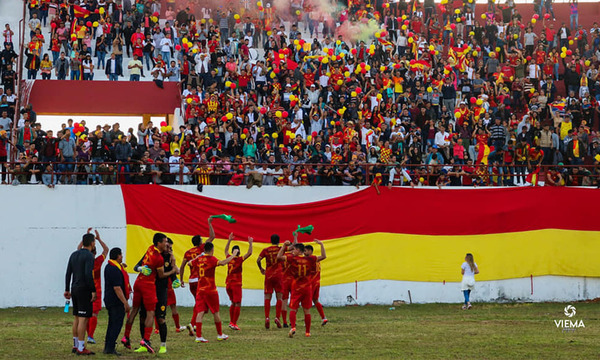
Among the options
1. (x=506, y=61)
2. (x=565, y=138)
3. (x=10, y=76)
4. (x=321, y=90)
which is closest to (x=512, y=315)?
→ (x=565, y=138)

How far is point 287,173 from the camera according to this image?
84.3 ft

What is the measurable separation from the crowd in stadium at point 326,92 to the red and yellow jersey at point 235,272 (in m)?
5.87

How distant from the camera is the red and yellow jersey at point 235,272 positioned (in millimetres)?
18547

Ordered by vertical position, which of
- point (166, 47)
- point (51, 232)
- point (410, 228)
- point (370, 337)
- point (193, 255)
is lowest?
point (370, 337)

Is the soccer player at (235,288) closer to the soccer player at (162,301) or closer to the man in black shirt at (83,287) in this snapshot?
the soccer player at (162,301)

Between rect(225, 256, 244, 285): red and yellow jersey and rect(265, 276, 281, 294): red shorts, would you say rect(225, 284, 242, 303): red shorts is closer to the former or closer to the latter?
rect(225, 256, 244, 285): red and yellow jersey

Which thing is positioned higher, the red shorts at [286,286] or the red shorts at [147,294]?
the red shorts at [147,294]

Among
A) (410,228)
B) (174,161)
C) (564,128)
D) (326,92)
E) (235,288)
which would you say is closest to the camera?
(235,288)

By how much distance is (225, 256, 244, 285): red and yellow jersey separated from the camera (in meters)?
18.5

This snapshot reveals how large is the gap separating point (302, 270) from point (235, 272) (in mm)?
2025

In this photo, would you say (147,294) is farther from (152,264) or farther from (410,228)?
(410,228)

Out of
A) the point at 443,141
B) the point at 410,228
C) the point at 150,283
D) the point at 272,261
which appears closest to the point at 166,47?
the point at 443,141

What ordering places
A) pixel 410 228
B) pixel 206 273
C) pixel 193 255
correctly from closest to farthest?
pixel 206 273
pixel 193 255
pixel 410 228

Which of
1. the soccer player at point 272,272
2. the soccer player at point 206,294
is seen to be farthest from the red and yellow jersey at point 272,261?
the soccer player at point 206,294
